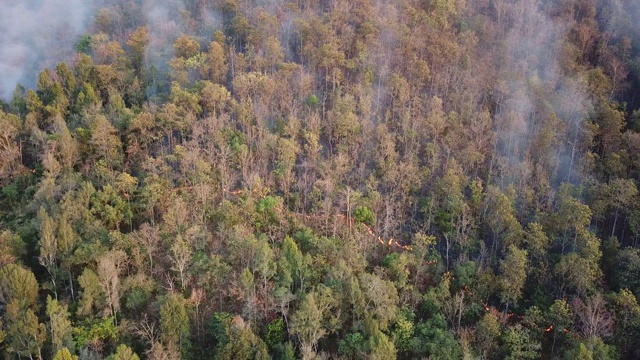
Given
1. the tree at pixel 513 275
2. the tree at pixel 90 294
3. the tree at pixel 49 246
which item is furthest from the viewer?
the tree at pixel 513 275

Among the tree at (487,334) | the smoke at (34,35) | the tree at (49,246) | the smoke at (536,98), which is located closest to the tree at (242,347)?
the tree at (49,246)

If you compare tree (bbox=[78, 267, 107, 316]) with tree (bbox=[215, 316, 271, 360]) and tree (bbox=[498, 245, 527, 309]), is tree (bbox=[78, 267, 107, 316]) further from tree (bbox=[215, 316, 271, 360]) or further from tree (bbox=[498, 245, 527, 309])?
tree (bbox=[498, 245, 527, 309])

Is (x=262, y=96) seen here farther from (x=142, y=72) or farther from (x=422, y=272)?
(x=422, y=272)

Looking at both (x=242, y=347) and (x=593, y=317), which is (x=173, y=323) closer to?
(x=242, y=347)

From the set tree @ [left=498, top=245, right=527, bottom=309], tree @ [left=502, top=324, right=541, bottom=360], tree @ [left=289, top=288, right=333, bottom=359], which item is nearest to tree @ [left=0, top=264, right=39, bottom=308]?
tree @ [left=289, top=288, right=333, bottom=359]

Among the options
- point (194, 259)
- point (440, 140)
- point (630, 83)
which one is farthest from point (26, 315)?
point (630, 83)

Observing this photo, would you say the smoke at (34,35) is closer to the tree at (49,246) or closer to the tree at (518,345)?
the tree at (49,246)

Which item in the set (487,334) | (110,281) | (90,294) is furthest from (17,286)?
(487,334)
